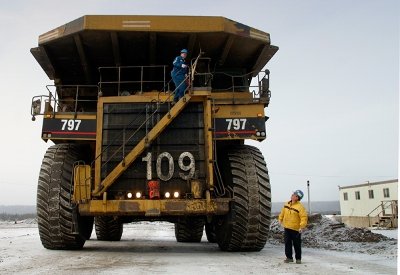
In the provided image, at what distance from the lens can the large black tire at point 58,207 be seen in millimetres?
7676

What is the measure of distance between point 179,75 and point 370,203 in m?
32.4

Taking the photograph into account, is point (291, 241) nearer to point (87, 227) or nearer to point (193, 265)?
point (193, 265)

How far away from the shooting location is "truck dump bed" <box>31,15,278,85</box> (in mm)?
7961

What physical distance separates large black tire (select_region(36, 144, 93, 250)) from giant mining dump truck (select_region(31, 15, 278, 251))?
0.06 ft

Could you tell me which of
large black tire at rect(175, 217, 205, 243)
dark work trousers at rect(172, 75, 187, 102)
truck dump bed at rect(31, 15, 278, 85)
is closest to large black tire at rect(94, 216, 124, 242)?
large black tire at rect(175, 217, 205, 243)

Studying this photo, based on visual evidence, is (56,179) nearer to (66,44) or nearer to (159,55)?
(66,44)

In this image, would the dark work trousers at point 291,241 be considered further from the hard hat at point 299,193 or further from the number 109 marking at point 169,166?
the number 109 marking at point 169,166

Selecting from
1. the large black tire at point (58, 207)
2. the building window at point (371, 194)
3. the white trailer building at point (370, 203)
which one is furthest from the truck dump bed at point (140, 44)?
the building window at point (371, 194)

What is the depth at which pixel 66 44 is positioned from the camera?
8.39m

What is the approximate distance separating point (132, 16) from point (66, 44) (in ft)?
4.86

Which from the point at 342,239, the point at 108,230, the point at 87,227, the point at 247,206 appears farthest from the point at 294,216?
the point at 108,230

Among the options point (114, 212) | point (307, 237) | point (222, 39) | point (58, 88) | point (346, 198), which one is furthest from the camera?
point (346, 198)

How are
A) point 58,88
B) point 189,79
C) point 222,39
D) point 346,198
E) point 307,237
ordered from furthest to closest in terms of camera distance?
point 346,198 → point 307,237 → point 58,88 → point 222,39 → point 189,79

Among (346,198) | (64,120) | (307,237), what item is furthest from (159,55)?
(346,198)
